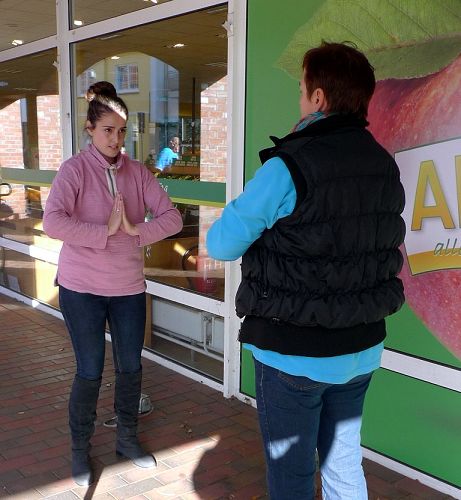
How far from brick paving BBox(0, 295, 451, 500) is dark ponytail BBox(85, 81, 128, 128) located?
5.82 ft

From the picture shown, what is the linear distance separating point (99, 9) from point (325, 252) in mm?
4058

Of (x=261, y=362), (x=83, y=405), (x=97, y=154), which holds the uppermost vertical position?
(x=97, y=154)

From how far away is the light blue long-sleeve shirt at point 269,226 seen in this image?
167 cm

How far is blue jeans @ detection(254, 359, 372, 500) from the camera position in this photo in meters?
1.82

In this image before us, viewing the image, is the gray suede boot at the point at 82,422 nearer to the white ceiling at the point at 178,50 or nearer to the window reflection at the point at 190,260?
the window reflection at the point at 190,260

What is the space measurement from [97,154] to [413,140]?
1.50 metres

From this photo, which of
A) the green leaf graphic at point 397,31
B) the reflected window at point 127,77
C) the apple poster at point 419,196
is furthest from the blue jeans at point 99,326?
the reflected window at point 127,77

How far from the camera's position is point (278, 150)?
173 centimetres

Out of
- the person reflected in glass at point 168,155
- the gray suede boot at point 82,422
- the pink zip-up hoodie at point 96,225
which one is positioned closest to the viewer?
the pink zip-up hoodie at point 96,225

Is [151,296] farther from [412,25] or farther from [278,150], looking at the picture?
[278,150]

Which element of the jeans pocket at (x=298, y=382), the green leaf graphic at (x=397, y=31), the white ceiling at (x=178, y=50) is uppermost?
the white ceiling at (x=178, y=50)

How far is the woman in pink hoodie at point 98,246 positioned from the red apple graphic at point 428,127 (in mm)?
1175

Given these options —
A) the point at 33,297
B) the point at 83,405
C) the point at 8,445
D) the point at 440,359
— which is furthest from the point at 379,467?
the point at 33,297

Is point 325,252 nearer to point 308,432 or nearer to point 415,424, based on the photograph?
point 308,432
